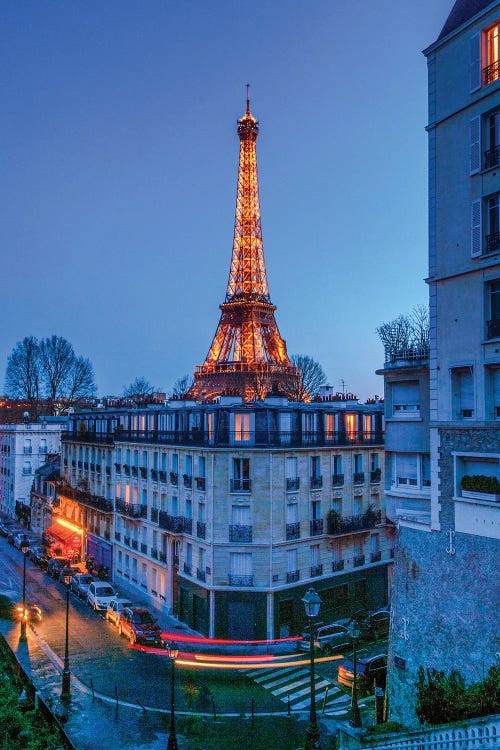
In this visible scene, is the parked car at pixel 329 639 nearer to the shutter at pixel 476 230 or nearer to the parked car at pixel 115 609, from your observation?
the parked car at pixel 115 609

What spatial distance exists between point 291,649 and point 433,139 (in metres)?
22.8

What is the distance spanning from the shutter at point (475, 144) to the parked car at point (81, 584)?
31.4m

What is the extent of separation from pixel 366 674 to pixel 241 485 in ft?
35.1

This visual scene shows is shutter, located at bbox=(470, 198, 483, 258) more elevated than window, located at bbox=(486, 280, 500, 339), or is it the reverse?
shutter, located at bbox=(470, 198, 483, 258)

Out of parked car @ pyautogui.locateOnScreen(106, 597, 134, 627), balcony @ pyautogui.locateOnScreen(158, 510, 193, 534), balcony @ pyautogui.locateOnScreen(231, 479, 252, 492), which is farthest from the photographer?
balcony @ pyautogui.locateOnScreen(158, 510, 193, 534)

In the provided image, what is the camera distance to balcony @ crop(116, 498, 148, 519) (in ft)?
130

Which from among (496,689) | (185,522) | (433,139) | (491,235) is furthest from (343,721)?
(433,139)

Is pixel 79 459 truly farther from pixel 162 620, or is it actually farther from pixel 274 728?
pixel 274 728

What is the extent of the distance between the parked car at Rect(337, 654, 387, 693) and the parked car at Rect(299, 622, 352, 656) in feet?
12.5

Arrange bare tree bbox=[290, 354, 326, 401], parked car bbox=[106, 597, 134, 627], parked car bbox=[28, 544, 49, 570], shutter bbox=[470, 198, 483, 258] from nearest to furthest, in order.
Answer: shutter bbox=[470, 198, 483, 258] < parked car bbox=[106, 597, 134, 627] < parked car bbox=[28, 544, 49, 570] < bare tree bbox=[290, 354, 326, 401]

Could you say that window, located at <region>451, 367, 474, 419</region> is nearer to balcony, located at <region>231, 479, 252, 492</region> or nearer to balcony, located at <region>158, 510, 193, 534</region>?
balcony, located at <region>231, 479, 252, 492</region>

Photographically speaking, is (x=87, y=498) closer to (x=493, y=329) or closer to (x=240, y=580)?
(x=240, y=580)

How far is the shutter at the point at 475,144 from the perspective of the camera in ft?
59.6

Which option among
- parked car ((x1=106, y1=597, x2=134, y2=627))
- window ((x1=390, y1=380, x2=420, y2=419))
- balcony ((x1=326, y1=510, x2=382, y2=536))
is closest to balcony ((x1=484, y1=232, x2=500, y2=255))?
window ((x1=390, y1=380, x2=420, y2=419))
